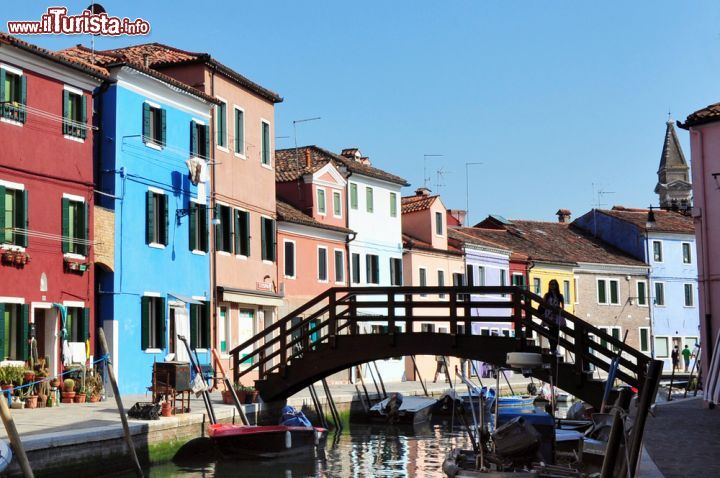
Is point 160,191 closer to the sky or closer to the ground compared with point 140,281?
closer to the sky

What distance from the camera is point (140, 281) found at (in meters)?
30.6

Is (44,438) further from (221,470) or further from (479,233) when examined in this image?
(479,233)

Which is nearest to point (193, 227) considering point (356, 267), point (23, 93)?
point (23, 93)

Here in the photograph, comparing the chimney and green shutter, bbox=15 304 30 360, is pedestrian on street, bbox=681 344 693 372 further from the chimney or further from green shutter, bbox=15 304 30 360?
green shutter, bbox=15 304 30 360

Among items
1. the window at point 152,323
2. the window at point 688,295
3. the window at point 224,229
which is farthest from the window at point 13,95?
the window at point 688,295

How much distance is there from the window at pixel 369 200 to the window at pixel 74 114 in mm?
20091

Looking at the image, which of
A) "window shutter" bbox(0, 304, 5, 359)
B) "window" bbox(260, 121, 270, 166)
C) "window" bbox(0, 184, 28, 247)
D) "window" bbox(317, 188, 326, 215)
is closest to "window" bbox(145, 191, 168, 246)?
"window" bbox(0, 184, 28, 247)

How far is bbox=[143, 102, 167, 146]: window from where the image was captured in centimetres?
3123

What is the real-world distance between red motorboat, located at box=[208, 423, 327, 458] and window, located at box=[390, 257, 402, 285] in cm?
2424

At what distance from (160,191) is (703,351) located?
15.1m

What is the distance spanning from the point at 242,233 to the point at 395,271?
13.4m

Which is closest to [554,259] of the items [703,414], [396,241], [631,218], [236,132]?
[631,218]

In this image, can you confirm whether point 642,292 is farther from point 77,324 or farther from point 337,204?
point 77,324

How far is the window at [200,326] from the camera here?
3294 centimetres
